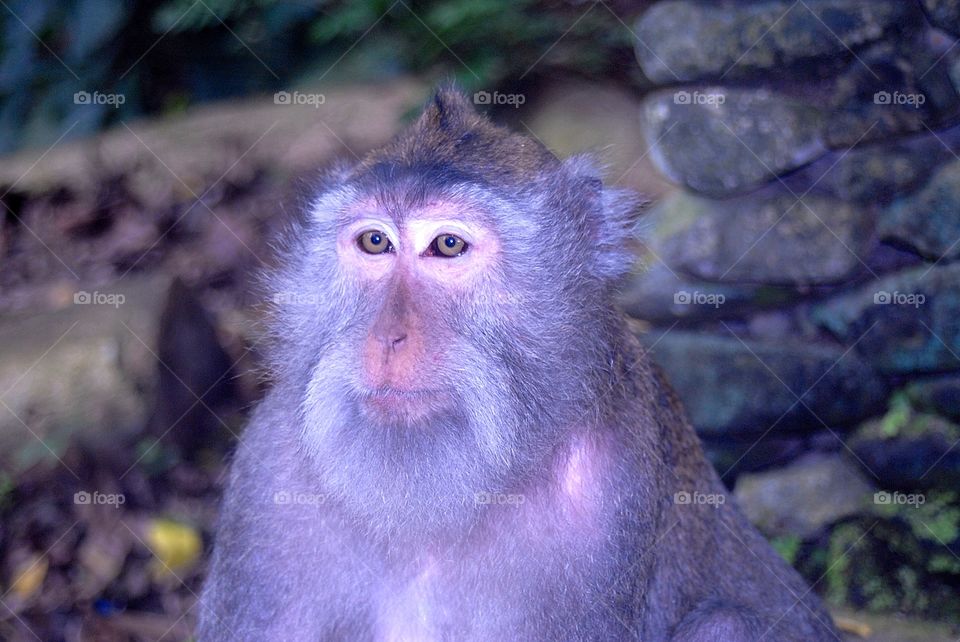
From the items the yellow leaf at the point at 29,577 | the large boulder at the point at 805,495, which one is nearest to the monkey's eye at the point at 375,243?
the large boulder at the point at 805,495

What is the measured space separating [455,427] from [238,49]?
4.80 m

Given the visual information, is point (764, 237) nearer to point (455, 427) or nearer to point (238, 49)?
point (455, 427)

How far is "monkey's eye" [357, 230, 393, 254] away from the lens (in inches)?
110

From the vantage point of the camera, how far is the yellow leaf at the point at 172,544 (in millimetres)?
4719

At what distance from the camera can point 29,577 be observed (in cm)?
452

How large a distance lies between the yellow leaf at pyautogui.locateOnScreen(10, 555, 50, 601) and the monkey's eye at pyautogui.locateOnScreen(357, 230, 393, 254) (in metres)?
2.62

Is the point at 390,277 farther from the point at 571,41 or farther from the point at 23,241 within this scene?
the point at 23,241

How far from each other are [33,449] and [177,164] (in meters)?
2.26

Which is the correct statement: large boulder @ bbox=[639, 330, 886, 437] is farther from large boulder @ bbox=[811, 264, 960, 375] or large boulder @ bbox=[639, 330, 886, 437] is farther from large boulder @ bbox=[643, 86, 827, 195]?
large boulder @ bbox=[643, 86, 827, 195]

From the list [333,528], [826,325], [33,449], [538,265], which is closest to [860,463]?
[826,325]

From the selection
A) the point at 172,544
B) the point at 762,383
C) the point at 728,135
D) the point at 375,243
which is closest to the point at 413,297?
the point at 375,243

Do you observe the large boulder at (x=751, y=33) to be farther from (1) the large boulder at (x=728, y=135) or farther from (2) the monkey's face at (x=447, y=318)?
(2) the monkey's face at (x=447, y=318)

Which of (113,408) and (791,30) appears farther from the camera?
(113,408)

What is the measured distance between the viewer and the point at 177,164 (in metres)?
6.45
